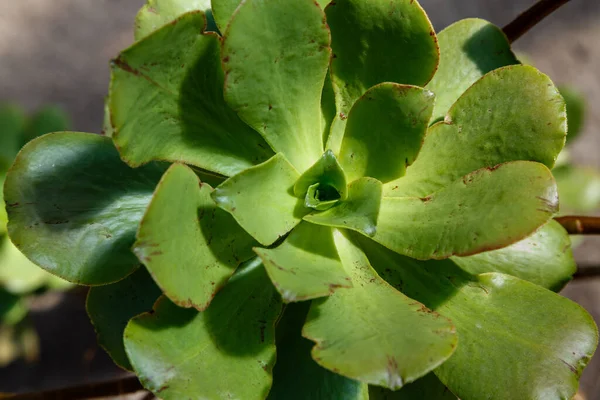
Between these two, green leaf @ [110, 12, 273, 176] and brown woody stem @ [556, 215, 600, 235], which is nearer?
green leaf @ [110, 12, 273, 176]

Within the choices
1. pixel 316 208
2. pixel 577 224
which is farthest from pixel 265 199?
pixel 577 224

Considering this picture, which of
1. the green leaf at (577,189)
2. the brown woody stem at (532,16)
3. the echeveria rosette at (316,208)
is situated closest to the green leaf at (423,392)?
the echeveria rosette at (316,208)

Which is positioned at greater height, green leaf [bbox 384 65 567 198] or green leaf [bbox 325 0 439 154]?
green leaf [bbox 325 0 439 154]

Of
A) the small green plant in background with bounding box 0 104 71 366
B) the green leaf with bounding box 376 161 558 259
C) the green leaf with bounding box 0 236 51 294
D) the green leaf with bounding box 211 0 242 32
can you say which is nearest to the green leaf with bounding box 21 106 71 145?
the small green plant in background with bounding box 0 104 71 366

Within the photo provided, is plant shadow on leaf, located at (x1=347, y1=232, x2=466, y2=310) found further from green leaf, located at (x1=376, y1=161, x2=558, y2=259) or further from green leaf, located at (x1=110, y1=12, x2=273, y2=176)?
green leaf, located at (x1=110, y1=12, x2=273, y2=176)

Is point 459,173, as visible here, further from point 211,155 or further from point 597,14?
point 597,14

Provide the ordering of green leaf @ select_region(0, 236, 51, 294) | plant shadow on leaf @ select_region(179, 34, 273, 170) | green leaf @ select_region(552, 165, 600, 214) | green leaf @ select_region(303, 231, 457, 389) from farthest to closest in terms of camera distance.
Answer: green leaf @ select_region(552, 165, 600, 214)
green leaf @ select_region(0, 236, 51, 294)
plant shadow on leaf @ select_region(179, 34, 273, 170)
green leaf @ select_region(303, 231, 457, 389)

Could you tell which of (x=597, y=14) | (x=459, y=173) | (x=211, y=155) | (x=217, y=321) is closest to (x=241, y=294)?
(x=217, y=321)
